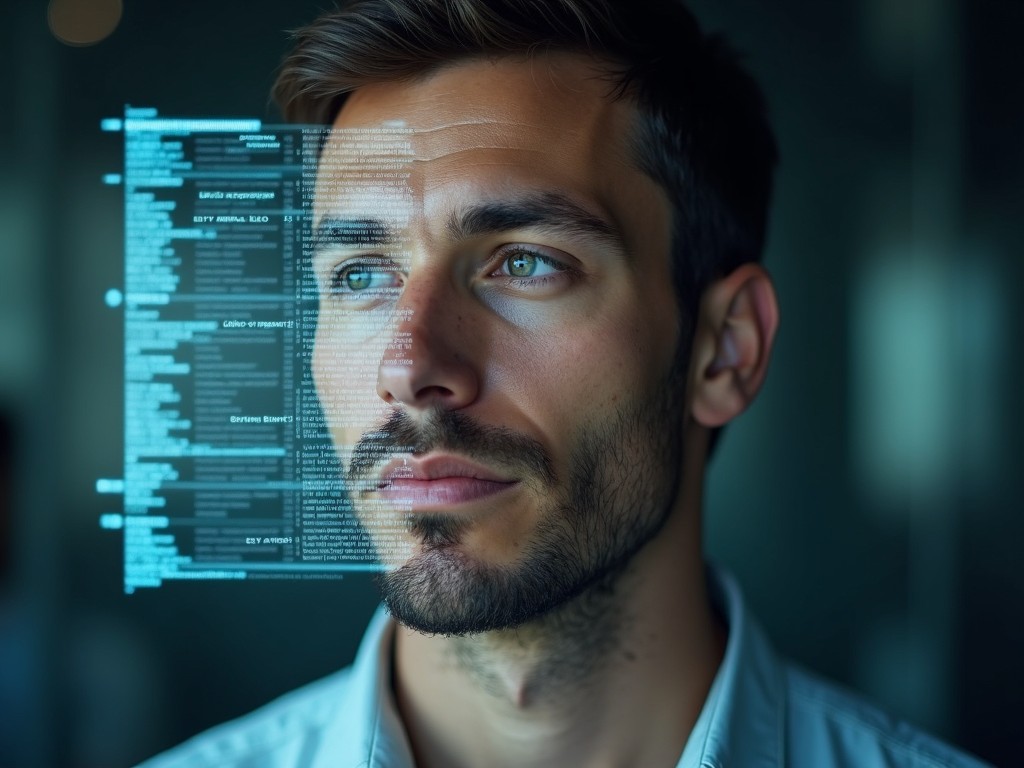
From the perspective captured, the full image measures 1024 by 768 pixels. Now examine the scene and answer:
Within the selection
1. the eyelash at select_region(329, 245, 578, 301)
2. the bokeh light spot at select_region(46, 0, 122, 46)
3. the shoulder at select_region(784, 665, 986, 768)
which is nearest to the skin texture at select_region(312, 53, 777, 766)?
the eyelash at select_region(329, 245, 578, 301)

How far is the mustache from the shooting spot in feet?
3.25

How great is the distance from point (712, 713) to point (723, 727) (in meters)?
0.02

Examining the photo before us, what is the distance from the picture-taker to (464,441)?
99 cm

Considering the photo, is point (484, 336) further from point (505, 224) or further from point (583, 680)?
point (583, 680)

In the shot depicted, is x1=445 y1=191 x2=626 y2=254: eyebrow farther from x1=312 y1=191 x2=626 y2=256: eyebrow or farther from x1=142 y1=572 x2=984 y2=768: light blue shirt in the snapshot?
x1=142 y1=572 x2=984 y2=768: light blue shirt

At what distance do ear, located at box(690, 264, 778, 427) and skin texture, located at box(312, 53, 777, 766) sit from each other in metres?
0.04

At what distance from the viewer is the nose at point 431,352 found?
3.22 ft

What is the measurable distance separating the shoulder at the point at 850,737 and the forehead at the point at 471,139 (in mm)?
688

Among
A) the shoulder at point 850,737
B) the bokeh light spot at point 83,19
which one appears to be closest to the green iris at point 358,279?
the bokeh light spot at point 83,19

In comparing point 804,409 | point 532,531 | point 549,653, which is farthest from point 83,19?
point 804,409

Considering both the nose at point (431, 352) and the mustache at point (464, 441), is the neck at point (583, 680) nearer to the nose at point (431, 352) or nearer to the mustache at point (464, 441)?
the mustache at point (464, 441)

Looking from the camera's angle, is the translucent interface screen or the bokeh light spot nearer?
the translucent interface screen

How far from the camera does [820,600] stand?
140cm

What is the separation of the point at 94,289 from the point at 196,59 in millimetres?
323
